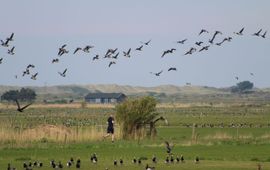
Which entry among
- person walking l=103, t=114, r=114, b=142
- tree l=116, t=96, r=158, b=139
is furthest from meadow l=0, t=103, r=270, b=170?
tree l=116, t=96, r=158, b=139

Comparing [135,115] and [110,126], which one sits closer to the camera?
[110,126]

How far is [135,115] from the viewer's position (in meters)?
60.3

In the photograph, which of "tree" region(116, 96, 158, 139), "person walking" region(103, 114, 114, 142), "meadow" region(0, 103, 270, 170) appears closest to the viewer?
"meadow" region(0, 103, 270, 170)

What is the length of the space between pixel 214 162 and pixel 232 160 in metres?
1.67

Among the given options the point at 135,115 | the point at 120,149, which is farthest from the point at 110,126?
the point at 120,149

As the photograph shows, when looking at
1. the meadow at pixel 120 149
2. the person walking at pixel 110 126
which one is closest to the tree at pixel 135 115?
the meadow at pixel 120 149

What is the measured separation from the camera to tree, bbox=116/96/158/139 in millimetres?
59969


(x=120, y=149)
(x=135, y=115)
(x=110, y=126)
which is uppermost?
(x=135, y=115)

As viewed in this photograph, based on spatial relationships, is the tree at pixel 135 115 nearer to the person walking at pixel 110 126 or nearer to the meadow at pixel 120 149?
the meadow at pixel 120 149

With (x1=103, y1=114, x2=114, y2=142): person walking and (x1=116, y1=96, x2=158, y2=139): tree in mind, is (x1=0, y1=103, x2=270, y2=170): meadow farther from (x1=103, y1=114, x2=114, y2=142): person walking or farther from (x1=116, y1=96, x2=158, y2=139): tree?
(x1=116, y1=96, x2=158, y2=139): tree

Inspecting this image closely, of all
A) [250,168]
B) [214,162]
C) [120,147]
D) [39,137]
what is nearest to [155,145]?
[120,147]

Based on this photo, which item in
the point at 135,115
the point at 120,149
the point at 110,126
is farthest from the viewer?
the point at 135,115

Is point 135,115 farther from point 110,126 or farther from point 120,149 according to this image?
point 120,149

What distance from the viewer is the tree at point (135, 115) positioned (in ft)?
197
